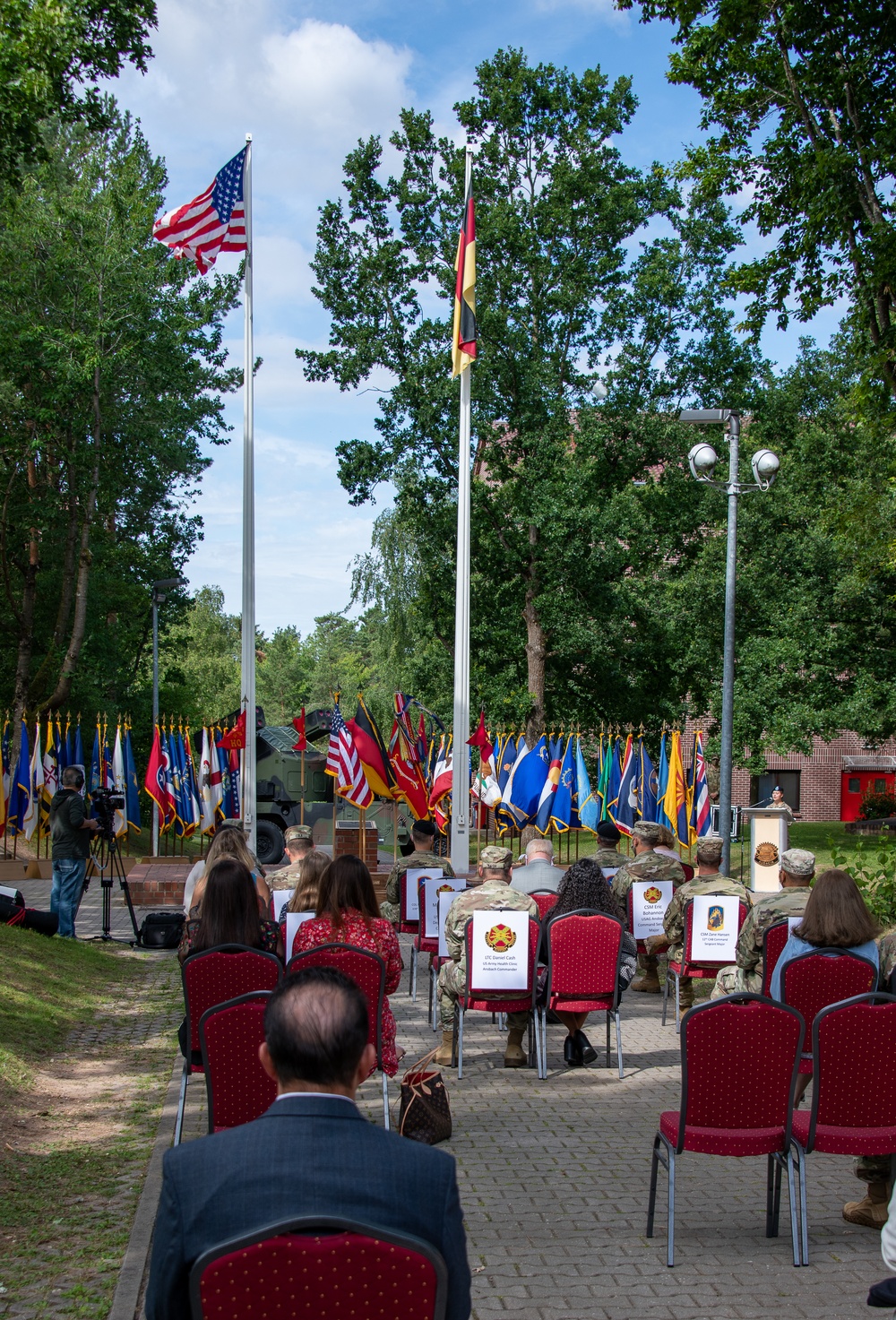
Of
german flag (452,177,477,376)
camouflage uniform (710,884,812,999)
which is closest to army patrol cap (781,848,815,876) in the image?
camouflage uniform (710,884,812,999)

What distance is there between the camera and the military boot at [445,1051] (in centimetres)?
829

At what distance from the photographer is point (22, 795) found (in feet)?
71.5

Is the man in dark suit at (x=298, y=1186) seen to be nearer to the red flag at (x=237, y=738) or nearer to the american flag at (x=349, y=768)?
the american flag at (x=349, y=768)

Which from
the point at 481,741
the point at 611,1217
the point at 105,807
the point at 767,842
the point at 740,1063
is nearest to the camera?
the point at 740,1063

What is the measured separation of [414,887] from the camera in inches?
407

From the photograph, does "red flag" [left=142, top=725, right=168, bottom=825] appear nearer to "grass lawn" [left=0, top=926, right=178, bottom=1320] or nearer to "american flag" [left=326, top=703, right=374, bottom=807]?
"american flag" [left=326, top=703, right=374, bottom=807]

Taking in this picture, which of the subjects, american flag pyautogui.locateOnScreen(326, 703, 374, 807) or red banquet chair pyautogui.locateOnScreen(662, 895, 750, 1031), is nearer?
red banquet chair pyautogui.locateOnScreen(662, 895, 750, 1031)

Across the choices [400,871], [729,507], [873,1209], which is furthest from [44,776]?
[873,1209]

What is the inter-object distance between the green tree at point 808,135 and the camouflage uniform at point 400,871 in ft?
28.5

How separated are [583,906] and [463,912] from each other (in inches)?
32.6

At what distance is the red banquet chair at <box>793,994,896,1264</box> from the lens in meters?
4.69

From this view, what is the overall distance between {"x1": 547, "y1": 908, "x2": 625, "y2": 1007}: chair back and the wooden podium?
A: 10.3 m

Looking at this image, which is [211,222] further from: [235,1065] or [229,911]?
[235,1065]

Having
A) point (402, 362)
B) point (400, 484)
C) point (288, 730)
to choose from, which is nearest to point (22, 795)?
point (288, 730)
